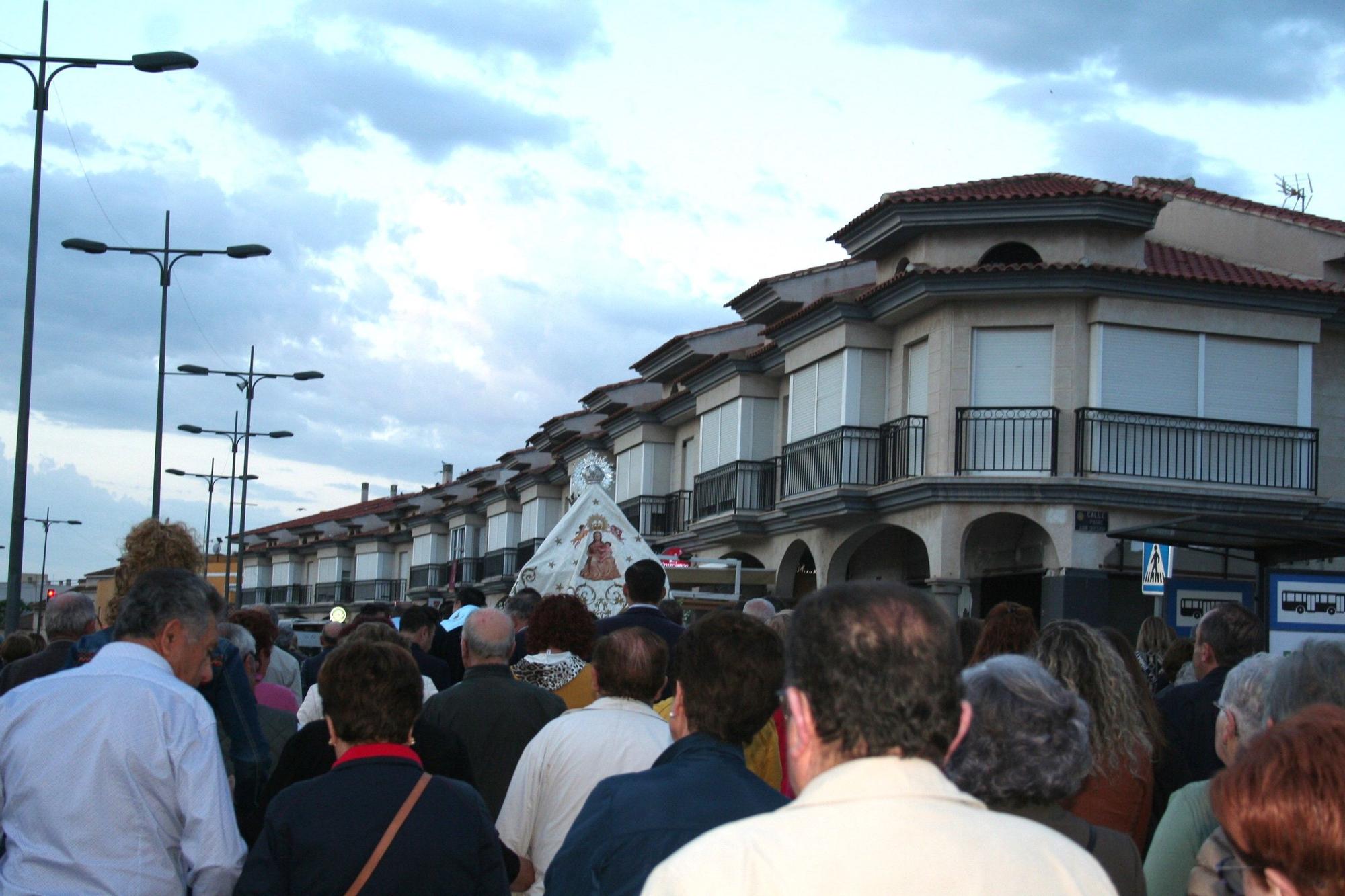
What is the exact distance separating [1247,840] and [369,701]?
260 cm

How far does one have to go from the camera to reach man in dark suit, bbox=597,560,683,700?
9.28m

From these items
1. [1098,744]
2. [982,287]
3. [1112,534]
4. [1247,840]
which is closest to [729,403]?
[982,287]

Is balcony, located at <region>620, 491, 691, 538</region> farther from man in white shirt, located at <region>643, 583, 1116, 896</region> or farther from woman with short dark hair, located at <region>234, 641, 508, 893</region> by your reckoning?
man in white shirt, located at <region>643, 583, 1116, 896</region>

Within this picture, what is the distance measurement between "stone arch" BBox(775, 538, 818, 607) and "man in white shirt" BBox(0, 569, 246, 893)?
26678 mm

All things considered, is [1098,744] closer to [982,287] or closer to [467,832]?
[467,832]

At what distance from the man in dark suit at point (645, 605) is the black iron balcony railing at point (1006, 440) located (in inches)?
651

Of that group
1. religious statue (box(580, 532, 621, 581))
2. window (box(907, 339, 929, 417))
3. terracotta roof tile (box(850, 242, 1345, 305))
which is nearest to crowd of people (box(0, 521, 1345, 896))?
religious statue (box(580, 532, 621, 581))

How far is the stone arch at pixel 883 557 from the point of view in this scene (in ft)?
98.5

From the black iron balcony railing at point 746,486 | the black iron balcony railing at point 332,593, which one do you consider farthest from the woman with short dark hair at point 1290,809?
the black iron balcony railing at point 332,593

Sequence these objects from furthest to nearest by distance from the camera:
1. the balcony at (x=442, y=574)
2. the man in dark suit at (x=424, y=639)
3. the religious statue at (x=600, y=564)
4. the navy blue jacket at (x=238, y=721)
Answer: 1. the balcony at (x=442, y=574)
2. the religious statue at (x=600, y=564)
3. the man in dark suit at (x=424, y=639)
4. the navy blue jacket at (x=238, y=721)

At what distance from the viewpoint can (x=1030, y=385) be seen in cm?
2592

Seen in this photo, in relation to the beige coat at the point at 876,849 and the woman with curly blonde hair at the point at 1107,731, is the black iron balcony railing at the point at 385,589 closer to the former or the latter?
the woman with curly blonde hair at the point at 1107,731

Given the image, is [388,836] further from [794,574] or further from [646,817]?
[794,574]

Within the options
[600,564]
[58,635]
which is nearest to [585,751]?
[58,635]
